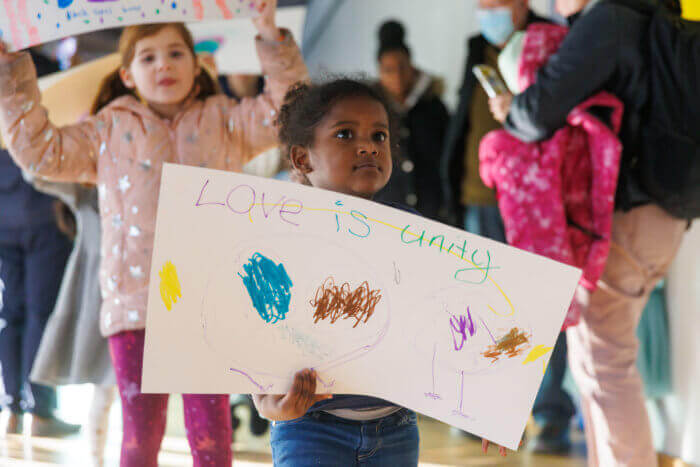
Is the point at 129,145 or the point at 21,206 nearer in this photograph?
the point at 129,145

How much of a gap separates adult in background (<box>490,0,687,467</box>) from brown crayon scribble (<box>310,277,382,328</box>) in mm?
794

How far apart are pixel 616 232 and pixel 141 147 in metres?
1.03

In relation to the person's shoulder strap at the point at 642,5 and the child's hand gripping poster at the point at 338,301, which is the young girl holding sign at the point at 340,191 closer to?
the child's hand gripping poster at the point at 338,301

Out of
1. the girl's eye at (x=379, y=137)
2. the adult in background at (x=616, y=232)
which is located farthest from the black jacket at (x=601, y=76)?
the girl's eye at (x=379, y=137)

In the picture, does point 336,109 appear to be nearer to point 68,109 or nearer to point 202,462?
point 202,462

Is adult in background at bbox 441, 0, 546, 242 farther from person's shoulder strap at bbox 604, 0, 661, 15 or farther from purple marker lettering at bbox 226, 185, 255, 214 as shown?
purple marker lettering at bbox 226, 185, 255, 214

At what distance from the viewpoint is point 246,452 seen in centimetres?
221

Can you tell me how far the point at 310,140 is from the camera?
1.14m

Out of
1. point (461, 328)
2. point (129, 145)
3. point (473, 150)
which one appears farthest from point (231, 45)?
point (461, 328)

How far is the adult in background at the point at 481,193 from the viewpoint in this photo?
2.21 meters

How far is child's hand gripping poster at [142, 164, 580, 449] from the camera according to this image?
2.82 ft

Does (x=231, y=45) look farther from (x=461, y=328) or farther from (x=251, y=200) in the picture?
(x=461, y=328)

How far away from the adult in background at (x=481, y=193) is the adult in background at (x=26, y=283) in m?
1.47

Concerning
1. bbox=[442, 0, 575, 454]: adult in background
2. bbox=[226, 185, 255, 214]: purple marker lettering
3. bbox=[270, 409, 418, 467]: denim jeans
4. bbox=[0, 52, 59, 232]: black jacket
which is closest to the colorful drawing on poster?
bbox=[270, 409, 418, 467]: denim jeans
